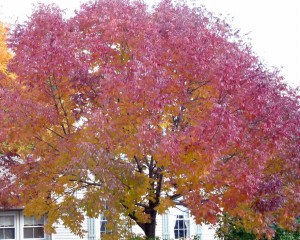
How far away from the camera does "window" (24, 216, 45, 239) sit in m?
22.8

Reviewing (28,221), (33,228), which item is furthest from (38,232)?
(28,221)

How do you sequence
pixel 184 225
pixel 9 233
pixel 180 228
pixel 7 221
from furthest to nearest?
pixel 184 225
pixel 180 228
pixel 7 221
pixel 9 233

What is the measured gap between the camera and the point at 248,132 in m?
12.8

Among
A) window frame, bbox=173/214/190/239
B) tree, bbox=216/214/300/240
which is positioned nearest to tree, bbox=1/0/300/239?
tree, bbox=216/214/300/240

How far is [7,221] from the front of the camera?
22641 millimetres

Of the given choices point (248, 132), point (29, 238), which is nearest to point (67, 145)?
point (248, 132)

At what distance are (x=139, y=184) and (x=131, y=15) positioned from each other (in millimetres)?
3983

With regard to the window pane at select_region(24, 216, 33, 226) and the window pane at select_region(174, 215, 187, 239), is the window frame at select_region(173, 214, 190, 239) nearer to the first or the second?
the window pane at select_region(174, 215, 187, 239)

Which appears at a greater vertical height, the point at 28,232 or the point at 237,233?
the point at 28,232

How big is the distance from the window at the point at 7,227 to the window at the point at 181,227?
7.11 m

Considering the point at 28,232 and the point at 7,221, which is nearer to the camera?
the point at 7,221

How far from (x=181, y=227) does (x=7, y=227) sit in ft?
25.1

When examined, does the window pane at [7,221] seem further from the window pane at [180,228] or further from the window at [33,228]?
the window pane at [180,228]

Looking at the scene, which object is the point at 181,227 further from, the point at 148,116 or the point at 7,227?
the point at 148,116
